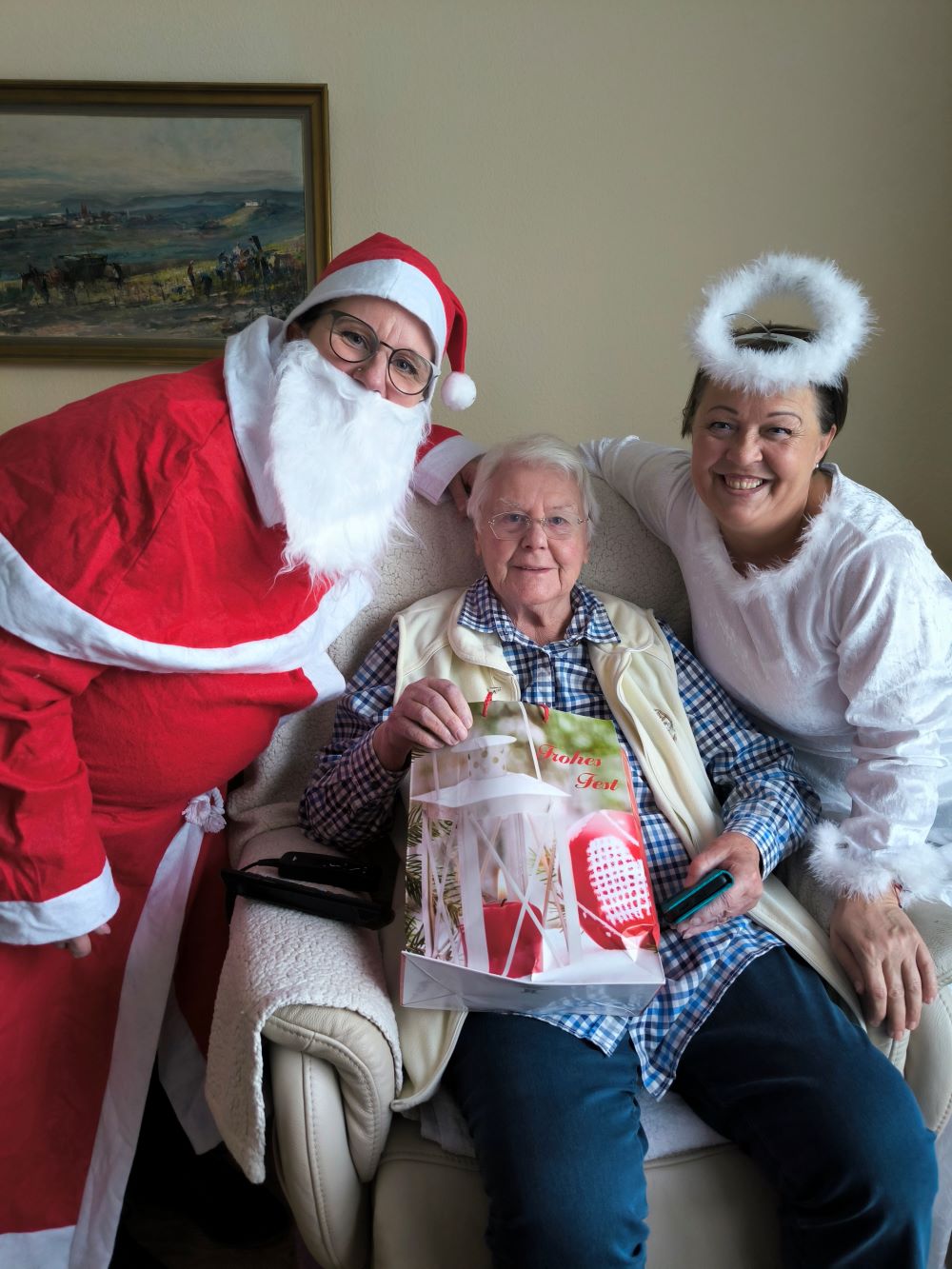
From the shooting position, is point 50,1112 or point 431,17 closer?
point 50,1112

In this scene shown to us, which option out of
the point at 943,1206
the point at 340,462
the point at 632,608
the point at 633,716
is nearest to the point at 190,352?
the point at 340,462

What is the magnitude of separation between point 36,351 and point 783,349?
176 cm

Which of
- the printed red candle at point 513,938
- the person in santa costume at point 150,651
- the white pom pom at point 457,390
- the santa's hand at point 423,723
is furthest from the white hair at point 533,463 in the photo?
the printed red candle at point 513,938

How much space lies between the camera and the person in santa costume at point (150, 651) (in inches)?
46.5

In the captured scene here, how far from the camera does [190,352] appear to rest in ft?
7.28

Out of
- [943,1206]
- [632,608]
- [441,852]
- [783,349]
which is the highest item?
[783,349]

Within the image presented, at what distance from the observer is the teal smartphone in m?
1.31

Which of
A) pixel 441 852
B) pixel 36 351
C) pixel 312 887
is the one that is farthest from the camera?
pixel 36 351

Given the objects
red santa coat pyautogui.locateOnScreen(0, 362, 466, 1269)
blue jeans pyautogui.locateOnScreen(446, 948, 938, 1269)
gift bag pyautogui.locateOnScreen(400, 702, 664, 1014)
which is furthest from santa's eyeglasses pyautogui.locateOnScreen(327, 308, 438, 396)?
blue jeans pyautogui.locateOnScreen(446, 948, 938, 1269)

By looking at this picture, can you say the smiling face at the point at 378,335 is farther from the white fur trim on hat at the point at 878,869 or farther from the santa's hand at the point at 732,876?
the white fur trim on hat at the point at 878,869

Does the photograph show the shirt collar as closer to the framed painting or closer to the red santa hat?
the red santa hat

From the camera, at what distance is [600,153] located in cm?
215

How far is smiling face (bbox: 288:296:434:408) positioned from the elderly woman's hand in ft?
3.40

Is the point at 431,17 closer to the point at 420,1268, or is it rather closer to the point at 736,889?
the point at 736,889
